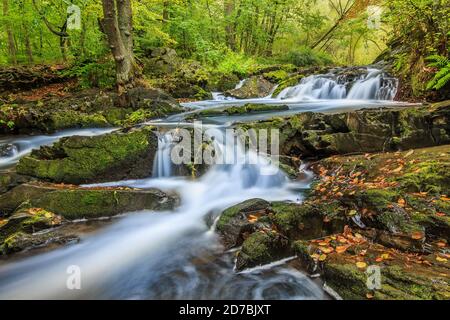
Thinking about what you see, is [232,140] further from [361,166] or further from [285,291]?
[285,291]

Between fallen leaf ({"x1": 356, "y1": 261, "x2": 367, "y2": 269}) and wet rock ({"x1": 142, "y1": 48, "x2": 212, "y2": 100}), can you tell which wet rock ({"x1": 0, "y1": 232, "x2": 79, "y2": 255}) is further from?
wet rock ({"x1": 142, "y1": 48, "x2": 212, "y2": 100})

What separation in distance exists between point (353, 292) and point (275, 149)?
13.3ft

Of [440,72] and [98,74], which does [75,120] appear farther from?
[440,72]

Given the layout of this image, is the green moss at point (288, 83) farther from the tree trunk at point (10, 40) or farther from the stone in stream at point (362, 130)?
the tree trunk at point (10, 40)

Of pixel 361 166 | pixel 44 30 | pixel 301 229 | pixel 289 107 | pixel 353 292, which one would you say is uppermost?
pixel 44 30

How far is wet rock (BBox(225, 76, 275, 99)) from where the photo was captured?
13.0 metres

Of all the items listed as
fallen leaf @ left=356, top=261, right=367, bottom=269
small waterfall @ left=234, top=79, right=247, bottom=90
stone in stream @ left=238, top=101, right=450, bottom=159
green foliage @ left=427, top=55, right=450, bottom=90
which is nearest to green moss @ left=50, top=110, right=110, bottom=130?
stone in stream @ left=238, top=101, right=450, bottom=159

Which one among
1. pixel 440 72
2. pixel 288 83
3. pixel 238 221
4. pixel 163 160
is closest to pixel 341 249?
pixel 238 221

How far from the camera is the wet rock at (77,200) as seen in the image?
4.77 meters

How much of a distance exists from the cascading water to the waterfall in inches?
261

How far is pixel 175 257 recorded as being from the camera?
4.23 meters

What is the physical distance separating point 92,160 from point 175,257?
2628 millimetres

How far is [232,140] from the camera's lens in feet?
22.9
